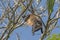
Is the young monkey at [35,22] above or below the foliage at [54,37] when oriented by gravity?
above

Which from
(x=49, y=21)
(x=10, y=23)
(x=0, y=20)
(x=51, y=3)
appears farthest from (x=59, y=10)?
(x=0, y=20)

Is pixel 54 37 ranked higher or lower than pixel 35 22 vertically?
lower

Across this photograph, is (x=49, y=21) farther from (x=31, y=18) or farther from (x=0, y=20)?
(x=0, y=20)

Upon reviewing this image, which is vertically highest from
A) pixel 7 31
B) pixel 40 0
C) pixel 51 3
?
pixel 40 0

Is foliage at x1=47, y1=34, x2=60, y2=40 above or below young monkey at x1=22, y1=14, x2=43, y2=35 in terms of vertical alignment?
below

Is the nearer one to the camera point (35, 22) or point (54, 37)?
point (35, 22)

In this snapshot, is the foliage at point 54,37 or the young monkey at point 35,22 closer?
the young monkey at point 35,22

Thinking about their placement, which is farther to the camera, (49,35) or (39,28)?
(49,35)

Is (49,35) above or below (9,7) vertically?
below

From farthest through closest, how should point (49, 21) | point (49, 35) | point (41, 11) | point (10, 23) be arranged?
point (41, 11) → point (10, 23) → point (49, 35) → point (49, 21)

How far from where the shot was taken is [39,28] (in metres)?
2.04

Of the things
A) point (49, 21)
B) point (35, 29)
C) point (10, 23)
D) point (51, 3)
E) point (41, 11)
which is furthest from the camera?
point (41, 11)

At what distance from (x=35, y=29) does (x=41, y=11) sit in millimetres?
638

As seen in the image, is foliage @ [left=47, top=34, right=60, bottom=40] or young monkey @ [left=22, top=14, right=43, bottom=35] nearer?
young monkey @ [left=22, top=14, right=43, bottom=35]
